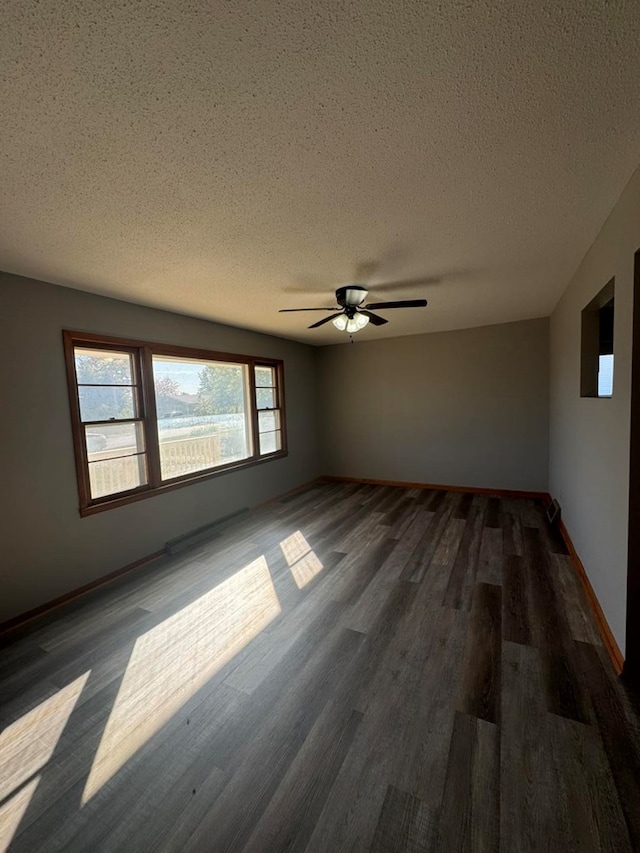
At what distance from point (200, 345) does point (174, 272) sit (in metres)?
1.49

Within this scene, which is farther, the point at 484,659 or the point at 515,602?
the point at 515,602

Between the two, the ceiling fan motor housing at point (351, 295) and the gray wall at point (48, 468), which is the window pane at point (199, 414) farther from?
the ceiling fan motor housing at point (351, 295)

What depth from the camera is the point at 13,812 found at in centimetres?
132

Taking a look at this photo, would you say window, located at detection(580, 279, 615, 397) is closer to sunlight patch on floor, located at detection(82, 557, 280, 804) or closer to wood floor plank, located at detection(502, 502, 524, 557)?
wood floor plank, located at detection(502, 502, 524, 557)

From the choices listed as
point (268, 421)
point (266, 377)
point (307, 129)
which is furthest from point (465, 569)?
point (266, 377)

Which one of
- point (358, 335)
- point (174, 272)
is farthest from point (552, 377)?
point (174, 272)

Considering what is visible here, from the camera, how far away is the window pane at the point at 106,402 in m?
2.96

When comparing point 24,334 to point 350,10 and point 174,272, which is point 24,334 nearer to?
point 174,272

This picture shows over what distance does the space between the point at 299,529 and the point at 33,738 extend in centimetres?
270

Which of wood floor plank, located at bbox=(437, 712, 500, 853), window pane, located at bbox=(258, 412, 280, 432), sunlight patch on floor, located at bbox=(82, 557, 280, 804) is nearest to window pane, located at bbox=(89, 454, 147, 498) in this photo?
sunlight patch on floor, located at bbox=(82, 557, 280, 804)

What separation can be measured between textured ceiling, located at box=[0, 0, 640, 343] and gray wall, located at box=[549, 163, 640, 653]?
22 cm

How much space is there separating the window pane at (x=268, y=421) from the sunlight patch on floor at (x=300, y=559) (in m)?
1.81

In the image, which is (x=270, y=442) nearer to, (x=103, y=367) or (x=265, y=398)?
(x=265, y=398)

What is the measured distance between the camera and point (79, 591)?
2.81 m
